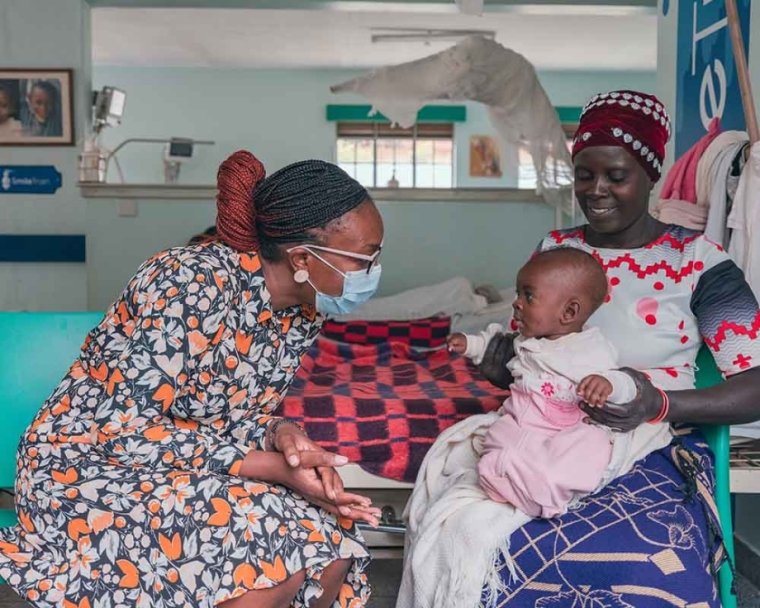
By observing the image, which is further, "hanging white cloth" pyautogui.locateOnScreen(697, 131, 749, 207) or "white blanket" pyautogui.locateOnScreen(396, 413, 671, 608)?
"hanging white cloth" pyautogui.locateOnScreen(697, 131, 749, 207)

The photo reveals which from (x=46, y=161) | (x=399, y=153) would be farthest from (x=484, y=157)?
(x=46, y=161)

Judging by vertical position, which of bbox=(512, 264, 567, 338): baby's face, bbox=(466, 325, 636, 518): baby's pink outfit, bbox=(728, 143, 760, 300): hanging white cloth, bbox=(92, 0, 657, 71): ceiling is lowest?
bbox=(466, 325, 636, 518): baby's pink outfit

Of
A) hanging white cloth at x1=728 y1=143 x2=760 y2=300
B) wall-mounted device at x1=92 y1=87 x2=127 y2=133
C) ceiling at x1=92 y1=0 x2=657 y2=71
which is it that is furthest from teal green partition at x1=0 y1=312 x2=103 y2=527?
ceiling at x1=92 y1=0 x2=657 y2=71

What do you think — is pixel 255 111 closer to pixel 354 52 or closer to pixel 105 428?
pixel 354 52

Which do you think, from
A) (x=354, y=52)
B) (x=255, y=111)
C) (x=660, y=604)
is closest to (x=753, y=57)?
(x=660, y=604)

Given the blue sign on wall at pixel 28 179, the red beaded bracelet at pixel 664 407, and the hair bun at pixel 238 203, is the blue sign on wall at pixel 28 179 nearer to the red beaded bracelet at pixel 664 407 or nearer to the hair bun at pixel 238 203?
the hair bun at pixel 238 203

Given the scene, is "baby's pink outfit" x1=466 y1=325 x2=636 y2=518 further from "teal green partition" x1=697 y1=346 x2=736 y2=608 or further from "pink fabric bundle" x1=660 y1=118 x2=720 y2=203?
"pink fabric bundle" x1=660 y1=118 x2=720 y2=203

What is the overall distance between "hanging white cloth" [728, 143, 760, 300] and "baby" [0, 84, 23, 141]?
16.9 ft

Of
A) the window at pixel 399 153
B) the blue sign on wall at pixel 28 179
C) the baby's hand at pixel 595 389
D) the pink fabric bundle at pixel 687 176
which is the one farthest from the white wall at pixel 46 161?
the window at pixel 399 153

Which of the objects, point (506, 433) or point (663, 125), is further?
point (663, 125)

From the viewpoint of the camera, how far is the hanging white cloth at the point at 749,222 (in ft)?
7.29

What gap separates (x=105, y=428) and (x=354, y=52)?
9121mm

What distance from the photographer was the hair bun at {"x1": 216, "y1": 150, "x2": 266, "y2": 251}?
167 centimetres

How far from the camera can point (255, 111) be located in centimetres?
1151
